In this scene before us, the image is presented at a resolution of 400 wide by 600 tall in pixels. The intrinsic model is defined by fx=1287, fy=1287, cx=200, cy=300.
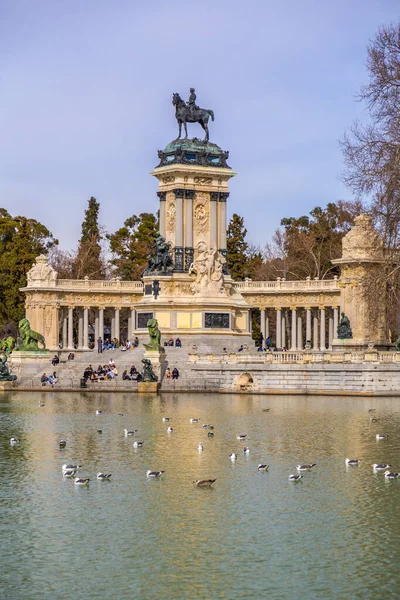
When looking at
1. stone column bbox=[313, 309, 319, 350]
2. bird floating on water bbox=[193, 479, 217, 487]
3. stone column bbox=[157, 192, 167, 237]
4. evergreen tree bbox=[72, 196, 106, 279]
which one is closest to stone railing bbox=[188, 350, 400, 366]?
stone column bbox=[157, 192, 167, 237]

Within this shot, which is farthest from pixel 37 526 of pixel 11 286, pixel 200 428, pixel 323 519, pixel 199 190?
pixel 11 286

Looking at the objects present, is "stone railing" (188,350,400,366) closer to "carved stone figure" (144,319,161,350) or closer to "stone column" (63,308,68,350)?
"carved stone figure" (144,319,161,350)

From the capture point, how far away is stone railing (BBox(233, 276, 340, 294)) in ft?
258

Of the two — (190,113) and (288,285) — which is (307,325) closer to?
(288,285)

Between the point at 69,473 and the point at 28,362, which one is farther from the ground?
the point at 28,362

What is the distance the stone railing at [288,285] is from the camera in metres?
78.5

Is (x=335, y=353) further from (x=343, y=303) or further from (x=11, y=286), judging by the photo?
(x=11, y=286)

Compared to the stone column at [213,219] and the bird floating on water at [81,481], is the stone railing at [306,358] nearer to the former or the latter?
the stone column at [213,219]

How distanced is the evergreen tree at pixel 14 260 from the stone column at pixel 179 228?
2030 cm

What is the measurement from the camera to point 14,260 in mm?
90125

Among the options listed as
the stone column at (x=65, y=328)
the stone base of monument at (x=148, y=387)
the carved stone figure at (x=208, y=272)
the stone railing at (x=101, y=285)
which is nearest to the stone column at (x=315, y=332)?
the stone railing at (x=101, y=285)

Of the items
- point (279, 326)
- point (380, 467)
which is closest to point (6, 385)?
point (279, 326)

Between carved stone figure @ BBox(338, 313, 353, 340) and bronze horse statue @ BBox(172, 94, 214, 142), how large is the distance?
42.1ft

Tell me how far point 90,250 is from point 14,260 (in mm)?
12971
